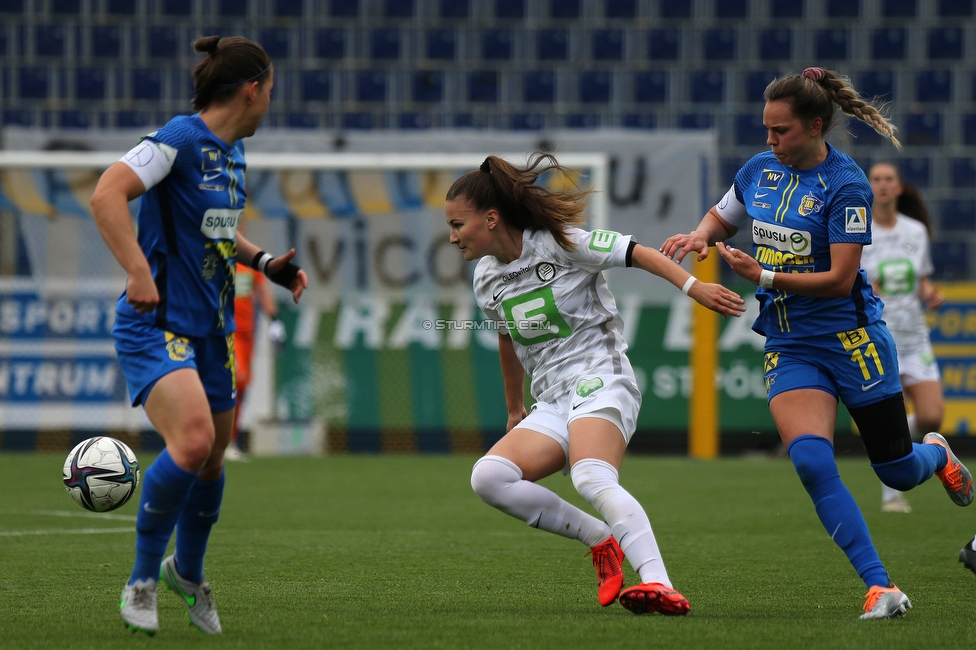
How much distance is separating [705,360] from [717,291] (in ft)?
29.2

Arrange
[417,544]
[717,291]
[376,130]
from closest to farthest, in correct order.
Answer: [717,291] < [417,544] < [376,130]

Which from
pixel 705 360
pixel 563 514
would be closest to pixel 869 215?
pixel 563 514

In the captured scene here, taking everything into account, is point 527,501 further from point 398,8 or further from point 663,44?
point 398,8

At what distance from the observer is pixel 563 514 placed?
439 centimetres

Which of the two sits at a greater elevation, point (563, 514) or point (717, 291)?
point (717, 291)

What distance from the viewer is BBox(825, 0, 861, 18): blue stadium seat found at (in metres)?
17.9

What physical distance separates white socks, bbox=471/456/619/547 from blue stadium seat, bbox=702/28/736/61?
1426 centimetres

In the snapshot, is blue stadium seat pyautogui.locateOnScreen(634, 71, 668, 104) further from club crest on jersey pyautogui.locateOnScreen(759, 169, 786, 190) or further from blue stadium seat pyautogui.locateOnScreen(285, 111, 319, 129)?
club crest on jersey pyautogui.locateOnScreen(759, 169, 786, 190)

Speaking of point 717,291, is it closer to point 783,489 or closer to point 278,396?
point 783,489

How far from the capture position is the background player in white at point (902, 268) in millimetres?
8109

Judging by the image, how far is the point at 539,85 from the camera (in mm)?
17453

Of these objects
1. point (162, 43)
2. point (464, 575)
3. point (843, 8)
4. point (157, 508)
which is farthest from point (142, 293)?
point (843, 8)

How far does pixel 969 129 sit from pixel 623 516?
48.0ft

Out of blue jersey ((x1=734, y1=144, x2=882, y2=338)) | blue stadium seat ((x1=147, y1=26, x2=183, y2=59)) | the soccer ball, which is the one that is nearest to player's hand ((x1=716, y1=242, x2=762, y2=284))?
blue jersey ((x1=734, y1=144, x2=882, y2=338))
